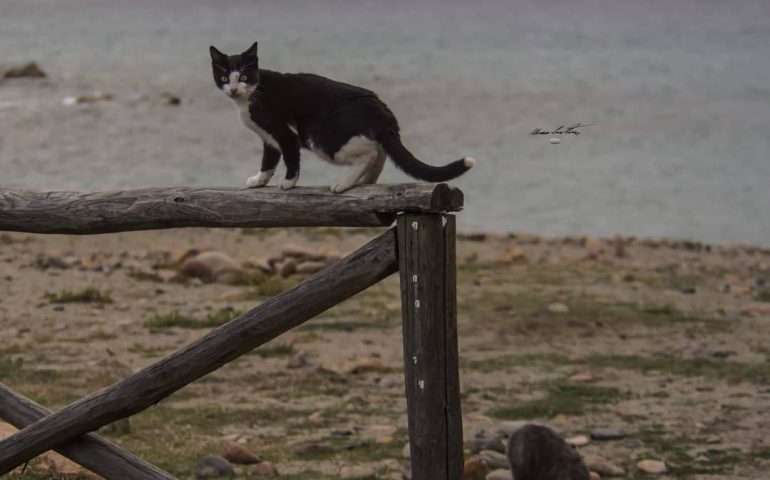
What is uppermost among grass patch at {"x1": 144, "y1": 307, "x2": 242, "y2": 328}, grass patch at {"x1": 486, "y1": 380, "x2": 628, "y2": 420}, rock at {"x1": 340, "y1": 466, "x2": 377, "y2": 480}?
grass patch at {"x1": 144, "y1": 307, "x2": 242, "y2": 328}

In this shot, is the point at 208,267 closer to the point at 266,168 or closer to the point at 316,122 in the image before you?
the point at 266,168

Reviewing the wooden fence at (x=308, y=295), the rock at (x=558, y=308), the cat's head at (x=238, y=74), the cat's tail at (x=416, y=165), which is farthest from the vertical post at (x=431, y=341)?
the rock at (x=558, y=308)

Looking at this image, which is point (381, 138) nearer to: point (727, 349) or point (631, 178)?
point (727, 349)

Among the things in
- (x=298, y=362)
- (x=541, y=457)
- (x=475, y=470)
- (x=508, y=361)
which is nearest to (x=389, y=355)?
(x=298, y=362)

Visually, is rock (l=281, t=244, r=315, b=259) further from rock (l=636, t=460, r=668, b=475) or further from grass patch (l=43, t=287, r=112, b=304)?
rock (l=636, t=460, r=668, b=475)

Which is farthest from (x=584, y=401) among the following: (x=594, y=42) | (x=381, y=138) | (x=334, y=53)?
(x=594, y=42)

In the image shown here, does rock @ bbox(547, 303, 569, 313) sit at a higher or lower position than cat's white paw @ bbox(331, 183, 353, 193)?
lower

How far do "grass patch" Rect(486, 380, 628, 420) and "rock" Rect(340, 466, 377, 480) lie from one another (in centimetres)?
144

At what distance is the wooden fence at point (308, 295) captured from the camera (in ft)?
17.7

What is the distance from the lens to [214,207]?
5.65 meters

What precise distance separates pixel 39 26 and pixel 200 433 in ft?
179

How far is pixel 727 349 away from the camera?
11.0 m

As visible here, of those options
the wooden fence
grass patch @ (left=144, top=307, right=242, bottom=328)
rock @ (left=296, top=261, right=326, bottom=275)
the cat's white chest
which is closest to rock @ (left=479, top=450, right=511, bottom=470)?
the wooden fence

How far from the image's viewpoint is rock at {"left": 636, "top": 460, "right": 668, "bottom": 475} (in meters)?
8.00
